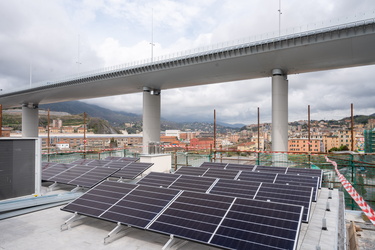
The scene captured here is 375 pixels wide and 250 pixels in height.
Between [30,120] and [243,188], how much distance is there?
72432 mm

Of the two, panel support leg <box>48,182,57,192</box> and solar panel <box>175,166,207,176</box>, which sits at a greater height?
solar panel <box>175,166,207,176</box>

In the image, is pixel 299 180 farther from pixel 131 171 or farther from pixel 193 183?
pixel 131 171

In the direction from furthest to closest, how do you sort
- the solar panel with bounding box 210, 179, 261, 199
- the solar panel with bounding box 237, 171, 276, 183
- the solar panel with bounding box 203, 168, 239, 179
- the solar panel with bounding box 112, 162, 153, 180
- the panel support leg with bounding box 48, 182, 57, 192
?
the solar panel with bounding box 112, 162, 153, 180, the panel support leg with bounding box 48, 182, 57, 192, the solar panel with bounding box 203, 168, 239, 179, the solar panel with bounding box 237, 171, 276, 183, the solar panel with bounding box 210, 179, 261, 199

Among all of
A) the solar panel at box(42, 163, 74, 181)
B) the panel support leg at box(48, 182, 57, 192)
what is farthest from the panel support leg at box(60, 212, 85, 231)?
the solar panel at box(42, 163, 74, 181)

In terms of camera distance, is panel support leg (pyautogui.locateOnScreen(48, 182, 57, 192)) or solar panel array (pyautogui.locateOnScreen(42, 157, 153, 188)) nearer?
solar panel array (pyautogui.locateOnScreen(42, 157, 153, 188))

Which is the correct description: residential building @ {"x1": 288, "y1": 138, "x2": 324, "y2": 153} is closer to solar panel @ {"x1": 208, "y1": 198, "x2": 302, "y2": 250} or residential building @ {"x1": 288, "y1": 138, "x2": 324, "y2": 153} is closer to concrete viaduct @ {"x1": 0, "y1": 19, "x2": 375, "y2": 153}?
concrete viaduct @ {"x1": 0, "y1": 19, "x2": 375, "y2": 153}

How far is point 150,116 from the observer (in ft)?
130

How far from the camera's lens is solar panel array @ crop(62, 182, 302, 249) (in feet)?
16.3

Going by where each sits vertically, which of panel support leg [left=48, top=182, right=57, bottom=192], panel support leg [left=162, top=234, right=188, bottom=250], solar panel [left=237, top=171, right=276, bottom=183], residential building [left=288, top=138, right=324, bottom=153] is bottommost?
residential building [left=288, top=138, right=324, bottom=153]

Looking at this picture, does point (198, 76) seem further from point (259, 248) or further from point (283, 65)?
point (259, 248)

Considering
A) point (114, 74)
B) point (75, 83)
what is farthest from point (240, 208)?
point (75, 83)

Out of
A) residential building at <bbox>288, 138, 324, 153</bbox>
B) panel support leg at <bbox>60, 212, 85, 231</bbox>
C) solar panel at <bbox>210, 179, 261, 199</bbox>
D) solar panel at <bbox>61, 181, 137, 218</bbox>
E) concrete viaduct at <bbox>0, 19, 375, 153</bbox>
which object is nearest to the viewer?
panel support leg at <bbox>60, 212, 85, 231</bbox>

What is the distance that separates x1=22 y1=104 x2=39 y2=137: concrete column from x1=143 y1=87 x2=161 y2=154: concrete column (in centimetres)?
4187

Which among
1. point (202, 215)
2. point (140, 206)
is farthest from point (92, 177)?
point (202, 215)
